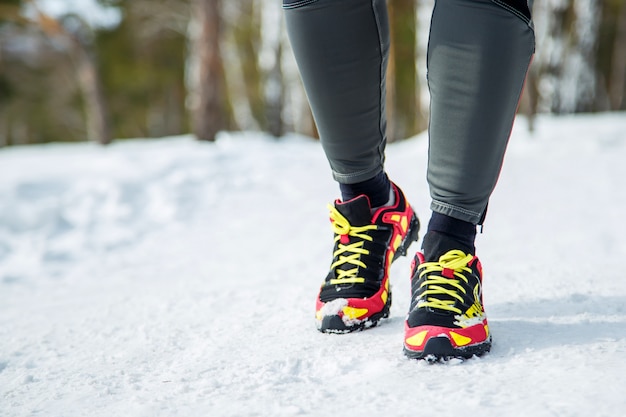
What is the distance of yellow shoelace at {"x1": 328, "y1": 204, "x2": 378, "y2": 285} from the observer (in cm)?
92

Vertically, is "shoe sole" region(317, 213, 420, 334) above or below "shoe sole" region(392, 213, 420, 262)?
below

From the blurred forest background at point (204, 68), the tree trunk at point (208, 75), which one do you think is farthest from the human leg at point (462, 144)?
the tree trunk at point (208, 75)

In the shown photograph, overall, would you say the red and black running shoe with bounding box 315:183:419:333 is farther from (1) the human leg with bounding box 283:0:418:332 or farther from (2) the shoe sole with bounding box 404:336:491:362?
(2) the shoe sole with bounding box 404:336:491:362

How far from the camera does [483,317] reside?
776 mm

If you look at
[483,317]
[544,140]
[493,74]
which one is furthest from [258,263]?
[544,140]

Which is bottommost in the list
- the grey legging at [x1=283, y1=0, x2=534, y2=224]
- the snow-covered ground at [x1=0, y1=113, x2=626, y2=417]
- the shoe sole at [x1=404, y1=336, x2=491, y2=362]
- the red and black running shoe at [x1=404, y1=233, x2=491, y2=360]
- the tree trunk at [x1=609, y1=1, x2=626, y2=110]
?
the snow-covered ground at [x1=0, y1=113, x2=626, y2=417]

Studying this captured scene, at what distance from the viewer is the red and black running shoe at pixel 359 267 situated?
889mm

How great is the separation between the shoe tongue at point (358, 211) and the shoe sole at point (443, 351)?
0.28m

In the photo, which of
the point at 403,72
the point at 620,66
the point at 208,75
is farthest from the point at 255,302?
the point at 620,66

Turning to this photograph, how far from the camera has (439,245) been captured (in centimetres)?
82

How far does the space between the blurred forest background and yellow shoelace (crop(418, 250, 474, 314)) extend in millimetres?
3497

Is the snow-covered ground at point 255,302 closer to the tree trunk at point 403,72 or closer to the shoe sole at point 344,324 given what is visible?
the shoe sole at point 344,324

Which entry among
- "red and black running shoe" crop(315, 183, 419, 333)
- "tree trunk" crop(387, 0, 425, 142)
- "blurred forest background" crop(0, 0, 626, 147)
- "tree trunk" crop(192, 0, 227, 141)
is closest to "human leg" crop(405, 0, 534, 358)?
"red and black running shoe" crop(315, 183, 419, 333)

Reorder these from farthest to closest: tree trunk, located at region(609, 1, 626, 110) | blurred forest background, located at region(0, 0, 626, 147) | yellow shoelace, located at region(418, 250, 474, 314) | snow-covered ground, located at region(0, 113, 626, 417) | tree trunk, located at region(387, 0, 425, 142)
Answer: tree trunk, located at region(609, 1, 626, 110)
tree trunk, located at region(387, 0, 425, 142)
blurred forest background, located at region(0, 0, 626, 147)
yellow shoelace, located at region(418, 250, 474, 314)
snow-covered ground, located at region(0, 113, 626, 417)
